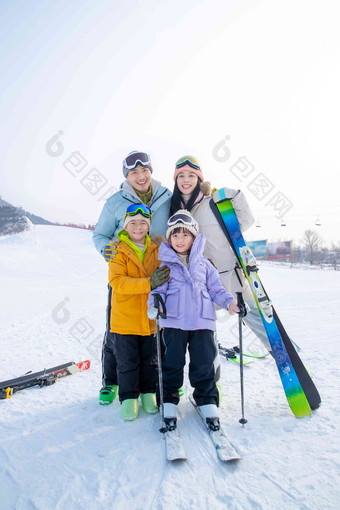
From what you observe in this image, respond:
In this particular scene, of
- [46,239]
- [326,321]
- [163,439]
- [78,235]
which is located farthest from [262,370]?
[78,235]

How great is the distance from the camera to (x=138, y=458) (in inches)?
71.8

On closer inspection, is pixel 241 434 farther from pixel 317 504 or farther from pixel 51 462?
pixel 51 462

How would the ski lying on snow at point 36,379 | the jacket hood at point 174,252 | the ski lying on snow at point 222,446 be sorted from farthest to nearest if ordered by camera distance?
the ski lying on snow at point 36,379 < the jacket hood at point 174,252 < the ski lying on snow at point 222,446

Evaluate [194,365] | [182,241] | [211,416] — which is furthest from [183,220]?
[211,416]

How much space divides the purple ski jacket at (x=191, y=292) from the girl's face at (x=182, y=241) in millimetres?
67

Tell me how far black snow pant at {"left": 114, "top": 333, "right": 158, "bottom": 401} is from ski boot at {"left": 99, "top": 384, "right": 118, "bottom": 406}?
0.86ft

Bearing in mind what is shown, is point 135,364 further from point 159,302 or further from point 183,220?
point 183,220

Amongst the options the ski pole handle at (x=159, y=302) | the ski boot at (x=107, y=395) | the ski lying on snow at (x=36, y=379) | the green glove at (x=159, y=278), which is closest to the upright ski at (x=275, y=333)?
the green glove at (x=159, y=278)

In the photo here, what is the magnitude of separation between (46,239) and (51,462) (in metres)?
30.8

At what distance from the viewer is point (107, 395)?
2678 millimetres

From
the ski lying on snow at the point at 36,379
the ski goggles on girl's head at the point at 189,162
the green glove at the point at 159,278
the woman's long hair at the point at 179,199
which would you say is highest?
the ski goggles on girl's head at the point at 189,162

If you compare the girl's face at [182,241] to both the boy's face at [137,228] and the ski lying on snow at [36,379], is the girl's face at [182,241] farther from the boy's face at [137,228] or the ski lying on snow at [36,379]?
the ski lying on snow at [36,379]

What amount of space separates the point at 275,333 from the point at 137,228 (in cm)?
168

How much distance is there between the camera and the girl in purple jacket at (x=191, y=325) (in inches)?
88.7
